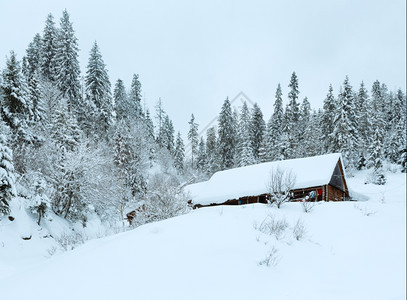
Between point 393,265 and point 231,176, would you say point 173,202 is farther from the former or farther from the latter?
point 231,176

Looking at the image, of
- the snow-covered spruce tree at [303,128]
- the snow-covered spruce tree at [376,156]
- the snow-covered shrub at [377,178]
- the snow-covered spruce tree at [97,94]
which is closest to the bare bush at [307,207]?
the snow-covered shrub at [377,178]

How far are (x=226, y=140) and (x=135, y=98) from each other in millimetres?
23739

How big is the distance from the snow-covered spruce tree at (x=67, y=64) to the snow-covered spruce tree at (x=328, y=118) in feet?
122

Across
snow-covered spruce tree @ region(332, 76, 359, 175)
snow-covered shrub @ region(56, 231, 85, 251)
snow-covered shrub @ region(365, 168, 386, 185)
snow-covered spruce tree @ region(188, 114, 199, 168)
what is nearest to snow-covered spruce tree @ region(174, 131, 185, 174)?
snow-covered spruce tree @ region(188, 114, 199, 168)

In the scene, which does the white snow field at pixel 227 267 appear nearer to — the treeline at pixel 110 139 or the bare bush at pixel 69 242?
the bare bush at pixel 69 242

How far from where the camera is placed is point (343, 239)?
7391 millimetres

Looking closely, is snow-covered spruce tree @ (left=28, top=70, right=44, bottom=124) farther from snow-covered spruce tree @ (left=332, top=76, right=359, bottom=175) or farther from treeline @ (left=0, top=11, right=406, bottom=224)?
snow-covered spruce tree @ (left=332, top=76, right=359, bottom=175)

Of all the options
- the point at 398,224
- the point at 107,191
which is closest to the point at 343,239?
the point at 398,224

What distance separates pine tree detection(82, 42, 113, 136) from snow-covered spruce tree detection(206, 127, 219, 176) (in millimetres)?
18655

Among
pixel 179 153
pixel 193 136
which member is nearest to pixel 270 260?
pixel 179 153

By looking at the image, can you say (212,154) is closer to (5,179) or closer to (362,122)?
(362,122)

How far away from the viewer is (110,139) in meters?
39.1

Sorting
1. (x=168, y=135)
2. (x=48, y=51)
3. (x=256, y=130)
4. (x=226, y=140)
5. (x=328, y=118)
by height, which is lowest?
(x=226, y=140)

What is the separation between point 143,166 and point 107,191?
16.0 meters
